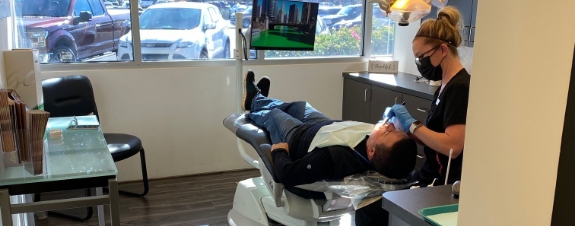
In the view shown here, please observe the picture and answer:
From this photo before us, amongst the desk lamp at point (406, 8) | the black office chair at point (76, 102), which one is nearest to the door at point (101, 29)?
the black office chair at point (76, 102)

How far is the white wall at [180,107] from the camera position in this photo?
3512 mm

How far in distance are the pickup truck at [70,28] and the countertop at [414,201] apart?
112 inches

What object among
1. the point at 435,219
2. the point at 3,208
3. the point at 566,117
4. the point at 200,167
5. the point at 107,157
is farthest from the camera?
the point at 200,167

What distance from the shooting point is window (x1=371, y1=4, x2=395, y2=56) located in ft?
13.9

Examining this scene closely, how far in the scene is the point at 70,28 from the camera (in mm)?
3383

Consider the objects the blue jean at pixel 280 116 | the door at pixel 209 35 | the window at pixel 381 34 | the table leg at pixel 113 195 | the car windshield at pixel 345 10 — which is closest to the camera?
the table leg at pixel 113 195

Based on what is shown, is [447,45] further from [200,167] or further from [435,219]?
[200,167]

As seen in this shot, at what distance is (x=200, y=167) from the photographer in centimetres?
386

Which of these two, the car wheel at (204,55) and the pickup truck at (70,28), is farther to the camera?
the car wheel at (204,55)

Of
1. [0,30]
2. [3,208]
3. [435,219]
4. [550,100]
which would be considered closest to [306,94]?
[0,30]

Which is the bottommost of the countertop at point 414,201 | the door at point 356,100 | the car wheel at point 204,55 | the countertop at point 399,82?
the door at point 356,100

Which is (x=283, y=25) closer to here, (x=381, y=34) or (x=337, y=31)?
(x=337, y=31)

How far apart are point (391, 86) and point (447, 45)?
1505 mm

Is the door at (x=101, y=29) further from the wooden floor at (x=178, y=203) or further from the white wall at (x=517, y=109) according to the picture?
the white wall at (x=517, y=109)
